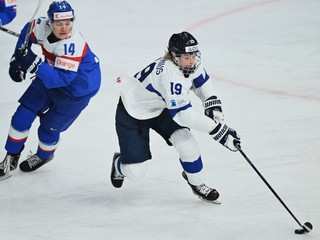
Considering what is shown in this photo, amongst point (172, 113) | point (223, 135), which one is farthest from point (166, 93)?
point (223, 135)

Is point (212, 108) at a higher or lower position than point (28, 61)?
lower

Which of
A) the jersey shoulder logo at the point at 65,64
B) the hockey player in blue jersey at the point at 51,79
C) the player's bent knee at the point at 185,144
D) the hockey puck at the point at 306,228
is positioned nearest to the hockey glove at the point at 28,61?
the hockey player in blue jersey at the point at 51,79

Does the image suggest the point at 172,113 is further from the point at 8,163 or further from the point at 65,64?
the point at 8,163

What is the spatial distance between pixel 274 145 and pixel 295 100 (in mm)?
791

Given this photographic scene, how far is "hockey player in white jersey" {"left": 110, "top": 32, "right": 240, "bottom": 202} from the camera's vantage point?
4.03 m

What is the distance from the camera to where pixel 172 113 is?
4.07 metres

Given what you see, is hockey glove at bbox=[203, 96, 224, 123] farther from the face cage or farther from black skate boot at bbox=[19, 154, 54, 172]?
black skate boot at bbox=[19, 154, 54, 172]

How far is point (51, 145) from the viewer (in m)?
4.73

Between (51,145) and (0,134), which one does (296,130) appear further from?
(0,134)

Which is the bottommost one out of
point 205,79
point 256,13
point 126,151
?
point 256,13

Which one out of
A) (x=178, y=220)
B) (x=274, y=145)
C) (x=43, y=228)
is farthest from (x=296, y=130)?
(x=43, y=228)

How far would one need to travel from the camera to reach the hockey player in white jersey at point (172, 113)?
4.03 metres

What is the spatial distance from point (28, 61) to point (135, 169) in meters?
0.82

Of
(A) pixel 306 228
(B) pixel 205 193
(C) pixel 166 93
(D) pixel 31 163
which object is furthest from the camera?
(D) pixel 31 163
